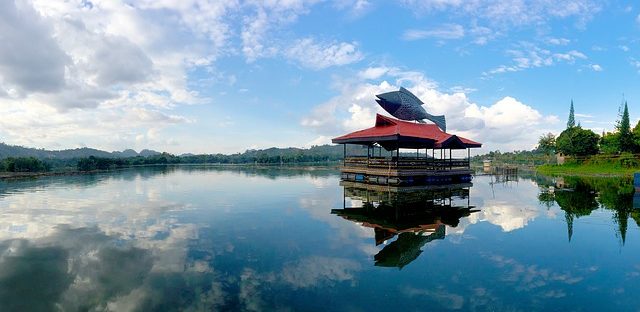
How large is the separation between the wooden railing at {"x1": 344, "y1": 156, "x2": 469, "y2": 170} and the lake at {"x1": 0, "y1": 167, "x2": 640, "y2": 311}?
7575mm

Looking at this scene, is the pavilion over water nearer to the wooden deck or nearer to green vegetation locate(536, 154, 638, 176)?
the wooden deck

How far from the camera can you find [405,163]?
23344 mm

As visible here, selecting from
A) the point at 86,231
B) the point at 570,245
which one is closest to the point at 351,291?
the point at 570,245

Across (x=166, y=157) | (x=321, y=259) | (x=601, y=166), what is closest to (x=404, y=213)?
(x=321, y=259)

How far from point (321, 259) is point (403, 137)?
50.0 ft

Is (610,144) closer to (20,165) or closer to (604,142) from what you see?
(604,142)

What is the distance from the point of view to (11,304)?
5.72m

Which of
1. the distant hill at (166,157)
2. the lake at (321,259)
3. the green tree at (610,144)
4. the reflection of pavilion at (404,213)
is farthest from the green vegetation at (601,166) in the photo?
the distant hill at (166,157)

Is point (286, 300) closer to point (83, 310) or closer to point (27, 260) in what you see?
point (83, 310)

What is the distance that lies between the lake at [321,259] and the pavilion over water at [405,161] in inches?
282

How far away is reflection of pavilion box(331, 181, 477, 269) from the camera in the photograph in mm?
9023

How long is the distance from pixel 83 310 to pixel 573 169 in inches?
2308

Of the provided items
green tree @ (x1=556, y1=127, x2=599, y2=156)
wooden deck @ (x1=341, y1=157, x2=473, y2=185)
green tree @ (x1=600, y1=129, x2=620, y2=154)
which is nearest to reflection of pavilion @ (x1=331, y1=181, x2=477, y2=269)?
wooden deck @ (x1=341, y1=157, x2=473, y2=185)

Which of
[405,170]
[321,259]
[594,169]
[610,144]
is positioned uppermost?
[610,144]
